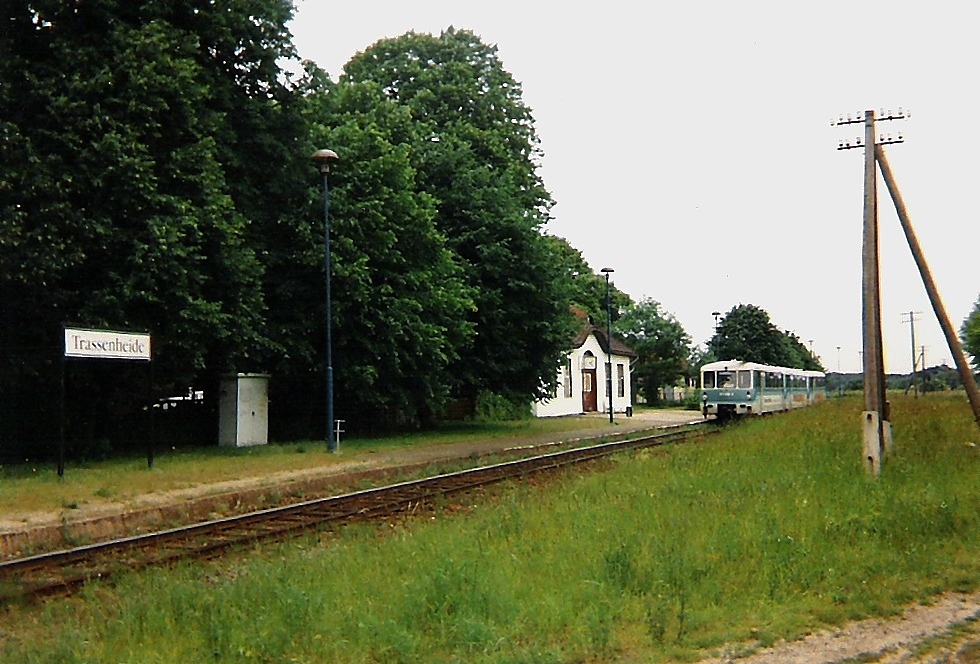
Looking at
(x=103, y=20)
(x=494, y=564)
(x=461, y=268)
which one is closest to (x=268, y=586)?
(x=494, y=564)

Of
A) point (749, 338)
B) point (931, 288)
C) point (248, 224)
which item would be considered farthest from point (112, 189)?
point (749, 338)

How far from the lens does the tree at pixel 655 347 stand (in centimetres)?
7888

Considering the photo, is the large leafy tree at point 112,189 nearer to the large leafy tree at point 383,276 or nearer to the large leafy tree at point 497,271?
the large leafy tree at point 383,276

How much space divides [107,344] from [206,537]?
7.18m

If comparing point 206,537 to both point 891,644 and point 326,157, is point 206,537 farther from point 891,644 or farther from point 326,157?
point 326,157

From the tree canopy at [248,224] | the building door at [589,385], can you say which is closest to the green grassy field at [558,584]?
the tree canopy at [248,224]

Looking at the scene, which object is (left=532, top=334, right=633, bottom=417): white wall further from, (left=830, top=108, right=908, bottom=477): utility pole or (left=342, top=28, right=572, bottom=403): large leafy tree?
(left=830, top=108, right=908, bottom=477): utility pole

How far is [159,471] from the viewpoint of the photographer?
19859 millimetres

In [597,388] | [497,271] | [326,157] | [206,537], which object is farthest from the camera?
[597,388]

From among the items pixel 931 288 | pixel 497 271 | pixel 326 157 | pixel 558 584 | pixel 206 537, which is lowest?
pixel 206 537

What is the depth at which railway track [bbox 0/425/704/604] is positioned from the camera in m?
10.4

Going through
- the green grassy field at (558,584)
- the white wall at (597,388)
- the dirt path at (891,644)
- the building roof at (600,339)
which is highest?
the building roof at (600,339)

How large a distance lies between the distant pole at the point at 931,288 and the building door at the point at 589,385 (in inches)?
1596

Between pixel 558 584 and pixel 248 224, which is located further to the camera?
pixel 248 224
